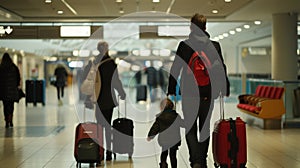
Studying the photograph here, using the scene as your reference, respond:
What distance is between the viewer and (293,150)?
28.4 ft

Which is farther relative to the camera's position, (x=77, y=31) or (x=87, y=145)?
(x=77, y=31)

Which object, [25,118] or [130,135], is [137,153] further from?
[25,118]

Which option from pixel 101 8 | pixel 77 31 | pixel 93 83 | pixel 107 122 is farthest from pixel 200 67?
pixel 77 31

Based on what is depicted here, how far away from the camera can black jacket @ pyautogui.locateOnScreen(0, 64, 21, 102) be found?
12500 mm

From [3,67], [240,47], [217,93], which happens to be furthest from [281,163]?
[240,47]

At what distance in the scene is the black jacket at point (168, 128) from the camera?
20.5 feet

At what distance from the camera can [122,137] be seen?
7.61m

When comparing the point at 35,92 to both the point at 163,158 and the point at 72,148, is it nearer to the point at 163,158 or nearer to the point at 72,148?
the point at 72,148

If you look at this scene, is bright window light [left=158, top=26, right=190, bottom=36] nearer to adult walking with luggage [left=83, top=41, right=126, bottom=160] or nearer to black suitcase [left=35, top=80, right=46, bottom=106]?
adult walking with luggage [left=83, top=41, right=126, bottom=160]

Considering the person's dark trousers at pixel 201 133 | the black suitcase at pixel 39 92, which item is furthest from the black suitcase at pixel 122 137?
the black suitcase at pixel 39 92

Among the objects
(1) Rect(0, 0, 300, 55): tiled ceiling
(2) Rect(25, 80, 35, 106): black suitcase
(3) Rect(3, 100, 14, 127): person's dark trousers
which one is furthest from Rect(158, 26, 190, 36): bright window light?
(2) Rect(25, 80, 35, 106): black suitcase

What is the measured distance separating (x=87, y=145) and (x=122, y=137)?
2.72ft

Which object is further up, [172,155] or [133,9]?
[133,9]

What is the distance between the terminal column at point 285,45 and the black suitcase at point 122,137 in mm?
8840
